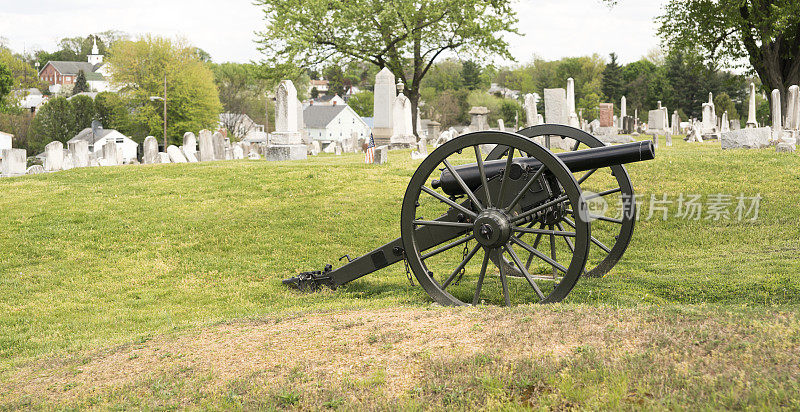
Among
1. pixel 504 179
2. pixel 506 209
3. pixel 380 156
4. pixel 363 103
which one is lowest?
pixel 506 209

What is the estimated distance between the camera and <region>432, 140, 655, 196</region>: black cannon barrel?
638 cm

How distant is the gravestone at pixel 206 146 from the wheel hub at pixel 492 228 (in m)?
18.7

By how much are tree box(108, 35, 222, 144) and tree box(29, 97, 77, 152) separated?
28.3ft

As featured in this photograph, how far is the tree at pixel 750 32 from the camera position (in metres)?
23.0

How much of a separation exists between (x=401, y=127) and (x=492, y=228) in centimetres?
1931

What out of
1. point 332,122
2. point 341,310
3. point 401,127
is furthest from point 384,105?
point 332,122

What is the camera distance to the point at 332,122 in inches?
3504

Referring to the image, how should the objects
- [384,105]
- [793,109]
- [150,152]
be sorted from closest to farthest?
1. [793,109]
2. [150,152]
3. [384,105]

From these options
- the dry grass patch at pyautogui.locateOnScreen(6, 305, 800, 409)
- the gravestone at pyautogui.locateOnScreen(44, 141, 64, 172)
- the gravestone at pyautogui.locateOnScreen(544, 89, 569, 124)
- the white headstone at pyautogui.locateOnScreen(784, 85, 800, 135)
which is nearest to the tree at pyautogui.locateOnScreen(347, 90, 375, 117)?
the gravestone at pyautogui.locateOnScreen(44, 141, 64, 172)

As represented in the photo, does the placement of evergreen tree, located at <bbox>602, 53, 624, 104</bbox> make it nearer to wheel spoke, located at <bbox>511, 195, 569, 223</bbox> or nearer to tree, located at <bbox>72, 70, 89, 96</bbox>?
wheel spoke, located at <bbox>511, 195, 569, 223</bbox>

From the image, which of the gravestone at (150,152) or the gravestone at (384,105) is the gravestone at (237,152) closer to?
the gravestone at (150,152)

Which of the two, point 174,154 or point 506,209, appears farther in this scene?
point 174,154

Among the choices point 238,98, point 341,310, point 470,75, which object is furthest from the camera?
point 238,98

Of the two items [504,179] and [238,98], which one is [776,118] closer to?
[504,179]
